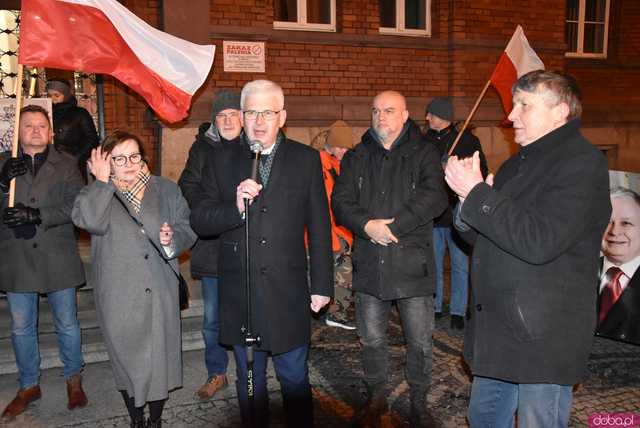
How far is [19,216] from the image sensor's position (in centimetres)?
408

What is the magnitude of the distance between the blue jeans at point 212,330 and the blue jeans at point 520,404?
7.42 feet

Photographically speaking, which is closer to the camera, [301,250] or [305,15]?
[301,250]

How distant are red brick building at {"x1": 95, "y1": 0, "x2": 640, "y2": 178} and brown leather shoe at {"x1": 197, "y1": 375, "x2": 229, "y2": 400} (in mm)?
4151

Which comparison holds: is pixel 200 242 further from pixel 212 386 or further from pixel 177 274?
pixel 212 386

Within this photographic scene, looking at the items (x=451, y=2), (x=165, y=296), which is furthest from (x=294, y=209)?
(x=451, y=2)

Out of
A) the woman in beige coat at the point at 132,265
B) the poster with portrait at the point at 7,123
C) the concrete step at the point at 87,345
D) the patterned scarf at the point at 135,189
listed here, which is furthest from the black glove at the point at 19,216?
the poster with portrait at the point at 7,123

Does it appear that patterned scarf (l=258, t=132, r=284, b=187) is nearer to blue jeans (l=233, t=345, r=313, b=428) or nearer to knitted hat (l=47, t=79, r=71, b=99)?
blue jeans (l=233, t=345, r=313, b=428)

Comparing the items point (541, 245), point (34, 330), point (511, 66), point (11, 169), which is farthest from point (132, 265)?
point (511, 66)

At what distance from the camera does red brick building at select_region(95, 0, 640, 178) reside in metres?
8.34

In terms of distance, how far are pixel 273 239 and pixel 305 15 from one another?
6498 millimetres

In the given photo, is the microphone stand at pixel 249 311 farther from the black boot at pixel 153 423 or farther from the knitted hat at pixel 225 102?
the knitted hat at pixel 225 102

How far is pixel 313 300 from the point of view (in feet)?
12.1

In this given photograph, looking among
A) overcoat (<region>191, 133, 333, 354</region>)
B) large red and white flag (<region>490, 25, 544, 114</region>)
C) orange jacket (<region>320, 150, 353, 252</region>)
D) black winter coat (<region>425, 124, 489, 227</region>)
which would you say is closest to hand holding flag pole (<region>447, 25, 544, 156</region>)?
large red and white flag (<region>490, 25, 544, 114</region>)

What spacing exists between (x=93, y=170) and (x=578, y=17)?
35.5 ft
